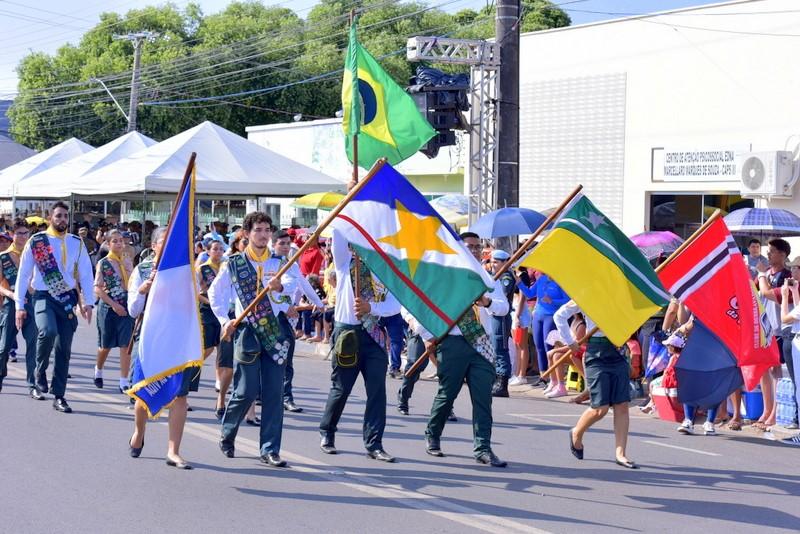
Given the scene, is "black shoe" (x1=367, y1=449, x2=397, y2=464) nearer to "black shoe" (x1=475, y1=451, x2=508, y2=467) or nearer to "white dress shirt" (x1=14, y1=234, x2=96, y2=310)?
"black shoe" (x1=475, y1=451, x2=508, y2=467)

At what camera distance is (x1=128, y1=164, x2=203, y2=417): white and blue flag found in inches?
320

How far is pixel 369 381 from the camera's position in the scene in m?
8.72

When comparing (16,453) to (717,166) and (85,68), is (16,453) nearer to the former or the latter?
(717,166)

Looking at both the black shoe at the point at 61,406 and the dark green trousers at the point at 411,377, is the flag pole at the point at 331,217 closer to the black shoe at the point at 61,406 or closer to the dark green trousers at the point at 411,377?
the black shoe at the point at 61,406

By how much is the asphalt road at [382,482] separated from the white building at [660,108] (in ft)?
37.4

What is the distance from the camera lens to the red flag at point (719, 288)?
9.27 meters

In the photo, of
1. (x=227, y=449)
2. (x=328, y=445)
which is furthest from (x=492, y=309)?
(x=227, y=449)

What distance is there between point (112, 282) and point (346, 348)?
4.42 meters

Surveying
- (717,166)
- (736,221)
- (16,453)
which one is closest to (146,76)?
(717,166)

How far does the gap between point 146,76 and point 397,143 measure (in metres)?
51.9

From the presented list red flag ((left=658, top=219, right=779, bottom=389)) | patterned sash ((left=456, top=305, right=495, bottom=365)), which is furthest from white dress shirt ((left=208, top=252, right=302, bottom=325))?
red flag ((left=658, top=219, right=779, bottom=389))

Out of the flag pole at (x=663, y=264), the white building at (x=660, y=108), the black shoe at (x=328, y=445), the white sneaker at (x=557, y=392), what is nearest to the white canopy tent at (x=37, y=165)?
the white building at (x=660, y=108)

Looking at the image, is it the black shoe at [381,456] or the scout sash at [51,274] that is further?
the scout sash at [51,274]

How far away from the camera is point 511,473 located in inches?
335
